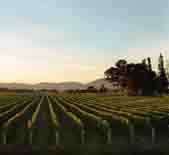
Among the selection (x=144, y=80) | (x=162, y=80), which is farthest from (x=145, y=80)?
(x=162, y=80)

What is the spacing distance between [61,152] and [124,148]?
10.7 feet

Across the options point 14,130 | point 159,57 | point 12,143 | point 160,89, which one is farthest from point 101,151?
point 159,57

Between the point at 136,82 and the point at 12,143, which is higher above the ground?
the point at 136,82

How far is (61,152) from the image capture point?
1521 centimetres

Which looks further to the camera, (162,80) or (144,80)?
(162,80)

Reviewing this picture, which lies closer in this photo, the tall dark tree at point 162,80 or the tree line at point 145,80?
the tree line at point 145,80

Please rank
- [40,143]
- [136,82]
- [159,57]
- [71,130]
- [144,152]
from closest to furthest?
[144,152] → [40,143] → [71,130] → [136,82] → [159,57]

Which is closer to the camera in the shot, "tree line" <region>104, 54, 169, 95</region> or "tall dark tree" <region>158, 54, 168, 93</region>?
"tree line" <region>104, 54, 169, 95</region>

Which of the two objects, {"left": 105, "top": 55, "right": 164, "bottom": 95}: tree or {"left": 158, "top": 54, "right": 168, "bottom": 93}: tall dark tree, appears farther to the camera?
{"left": 158, "top": 54, "right": 168, "bottom": 93}: tall dark tree

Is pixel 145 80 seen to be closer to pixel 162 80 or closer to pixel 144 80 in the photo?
pixel 144 80

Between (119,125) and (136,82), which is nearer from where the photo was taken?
(119,125)

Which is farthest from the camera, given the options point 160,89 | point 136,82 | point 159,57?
point 159,57

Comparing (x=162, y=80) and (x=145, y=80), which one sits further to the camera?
(x=162, y=80)

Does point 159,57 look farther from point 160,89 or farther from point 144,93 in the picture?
point 144,93
